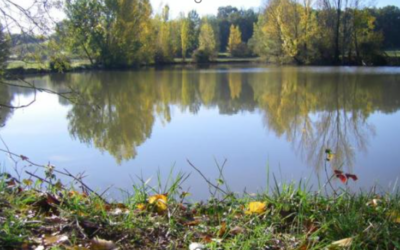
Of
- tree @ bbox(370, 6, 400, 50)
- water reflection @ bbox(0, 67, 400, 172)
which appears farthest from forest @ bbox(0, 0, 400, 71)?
tree @ bbox(370, 6, 400, 50)

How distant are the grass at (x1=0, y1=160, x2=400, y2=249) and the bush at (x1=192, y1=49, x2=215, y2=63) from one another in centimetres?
3408

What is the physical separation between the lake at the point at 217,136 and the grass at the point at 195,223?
1.80 ft

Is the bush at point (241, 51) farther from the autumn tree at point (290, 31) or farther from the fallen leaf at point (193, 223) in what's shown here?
the fallen leaf at point (193, 223)

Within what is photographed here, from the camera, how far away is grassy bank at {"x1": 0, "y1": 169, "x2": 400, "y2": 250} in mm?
1759

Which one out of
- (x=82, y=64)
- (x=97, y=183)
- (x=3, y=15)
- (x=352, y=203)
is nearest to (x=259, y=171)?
(x=97, y=183)

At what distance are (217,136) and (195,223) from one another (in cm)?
456

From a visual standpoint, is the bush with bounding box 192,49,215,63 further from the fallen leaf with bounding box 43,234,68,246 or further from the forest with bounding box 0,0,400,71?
the fallen leaf with bounding box 43,234,68,246

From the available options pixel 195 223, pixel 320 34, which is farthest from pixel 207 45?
pixel 195 223

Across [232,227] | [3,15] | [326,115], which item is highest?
[3,15]

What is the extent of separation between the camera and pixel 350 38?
29.7m

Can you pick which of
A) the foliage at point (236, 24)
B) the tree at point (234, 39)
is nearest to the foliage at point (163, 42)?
the tree at point (234, 39)

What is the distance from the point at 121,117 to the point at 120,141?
7.63ft

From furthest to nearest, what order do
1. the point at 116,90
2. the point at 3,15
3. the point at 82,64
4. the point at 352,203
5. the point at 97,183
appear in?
the point at 82,64
the point at 116,90
the point at 97,183
the point at 3,15
the point at 352,203

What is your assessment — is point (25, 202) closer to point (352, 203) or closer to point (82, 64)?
point (352, 203)
